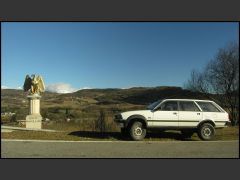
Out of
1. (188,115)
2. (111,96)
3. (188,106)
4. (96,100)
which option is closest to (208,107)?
(188,106)

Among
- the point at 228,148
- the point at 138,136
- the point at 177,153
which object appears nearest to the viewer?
the point at 177,153

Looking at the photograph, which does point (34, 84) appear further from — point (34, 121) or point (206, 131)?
point (206, 131)

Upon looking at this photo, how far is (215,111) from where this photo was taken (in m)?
16.2

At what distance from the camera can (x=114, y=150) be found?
12.0m

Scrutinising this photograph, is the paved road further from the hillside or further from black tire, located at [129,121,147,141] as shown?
the hillside

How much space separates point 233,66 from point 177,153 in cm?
2016

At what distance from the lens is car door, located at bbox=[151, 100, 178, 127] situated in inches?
611

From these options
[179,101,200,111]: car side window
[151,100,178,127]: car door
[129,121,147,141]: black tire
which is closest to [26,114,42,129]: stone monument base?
[129,121,147,141]: black tire

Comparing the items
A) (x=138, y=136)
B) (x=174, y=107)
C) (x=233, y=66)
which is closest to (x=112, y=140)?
(x=138, y=136)

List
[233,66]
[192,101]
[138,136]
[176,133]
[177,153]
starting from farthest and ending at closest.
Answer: [233,66]
[176,133]
[192,101]
[138,136]
[177,153]

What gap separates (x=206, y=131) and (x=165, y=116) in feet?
6.01

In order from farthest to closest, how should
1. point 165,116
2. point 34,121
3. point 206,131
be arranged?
point 34,121, point 206,131, point 165,116

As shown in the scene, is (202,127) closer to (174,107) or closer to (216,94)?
(174,107)

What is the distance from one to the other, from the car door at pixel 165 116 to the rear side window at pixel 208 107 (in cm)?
122
